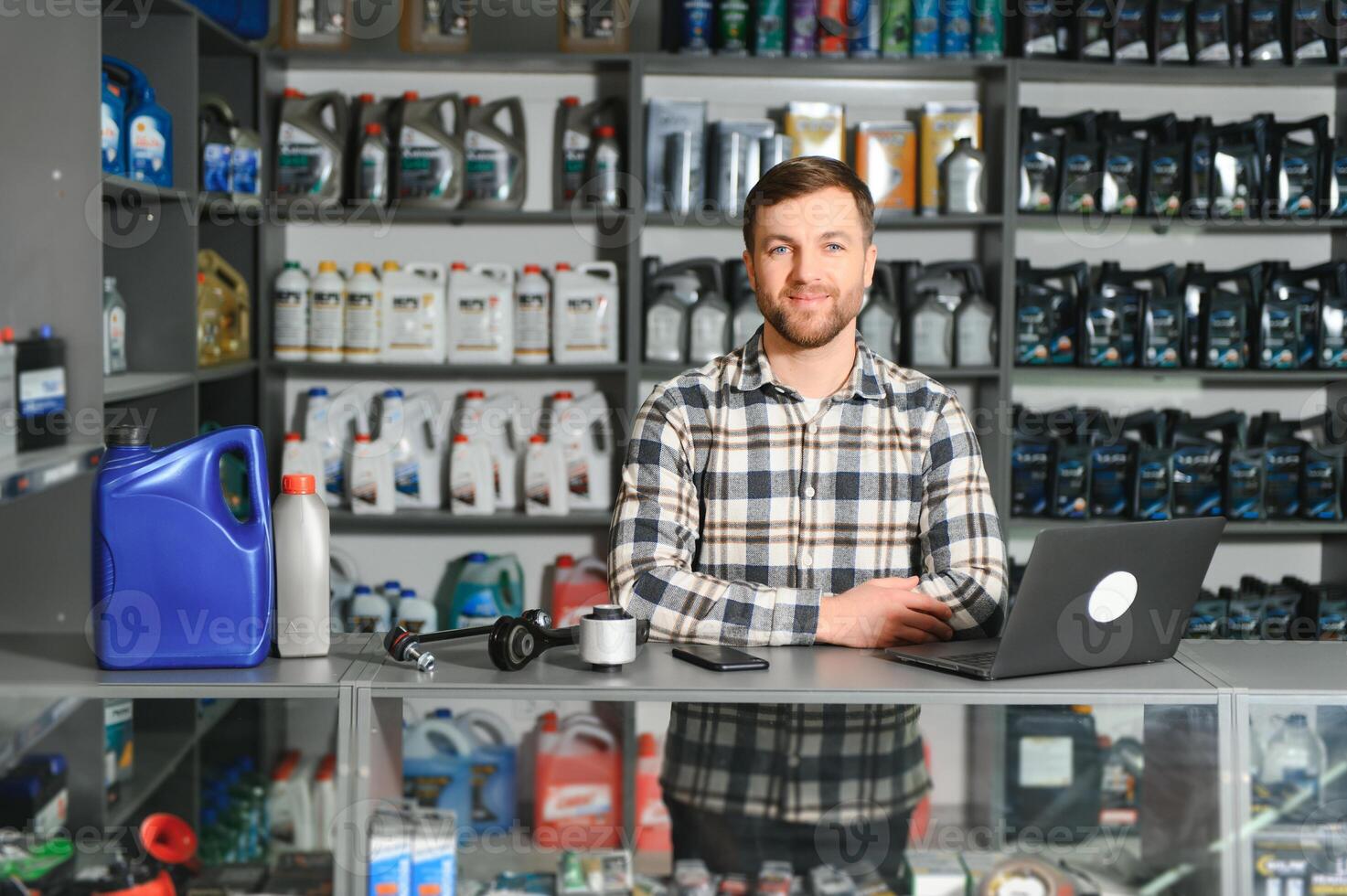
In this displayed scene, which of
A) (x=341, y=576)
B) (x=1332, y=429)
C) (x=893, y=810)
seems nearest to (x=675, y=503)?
(x=893, y=810)

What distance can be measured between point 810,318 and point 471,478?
Answer: 204cm

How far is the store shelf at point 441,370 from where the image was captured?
12.7 ft

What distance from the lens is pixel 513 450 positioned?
13.1ft

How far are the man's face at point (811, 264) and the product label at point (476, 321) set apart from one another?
194 cm

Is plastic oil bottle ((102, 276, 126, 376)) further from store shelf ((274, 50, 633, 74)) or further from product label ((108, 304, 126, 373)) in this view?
store shelf ((274, 50, 633, 74))

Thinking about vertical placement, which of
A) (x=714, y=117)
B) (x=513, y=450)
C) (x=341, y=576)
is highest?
(x=714, y=117)

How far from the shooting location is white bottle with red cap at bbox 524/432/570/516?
3869 millimetres

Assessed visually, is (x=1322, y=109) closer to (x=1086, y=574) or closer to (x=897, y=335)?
(x=897, y=335)

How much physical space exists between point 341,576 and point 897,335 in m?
1.80

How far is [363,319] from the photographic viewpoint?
3873mm

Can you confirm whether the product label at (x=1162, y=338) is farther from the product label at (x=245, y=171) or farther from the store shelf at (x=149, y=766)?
the store shelf at (x=149, y=766)

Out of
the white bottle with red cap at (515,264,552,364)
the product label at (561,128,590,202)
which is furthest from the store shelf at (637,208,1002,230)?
the white bottle with red cap at (515,264,552,364)

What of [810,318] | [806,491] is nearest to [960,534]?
[806,491]

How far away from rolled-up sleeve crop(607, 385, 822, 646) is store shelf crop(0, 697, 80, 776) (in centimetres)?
76
